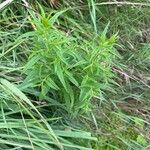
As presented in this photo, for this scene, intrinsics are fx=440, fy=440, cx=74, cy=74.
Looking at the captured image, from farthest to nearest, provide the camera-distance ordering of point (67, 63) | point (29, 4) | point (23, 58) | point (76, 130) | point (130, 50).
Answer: point (130, 50), point (29, 4), point (23, 58), point (76, 130), point (67, 63)

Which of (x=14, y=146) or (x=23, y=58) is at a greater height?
(x=23, y=58)

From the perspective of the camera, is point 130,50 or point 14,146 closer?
point 14,146

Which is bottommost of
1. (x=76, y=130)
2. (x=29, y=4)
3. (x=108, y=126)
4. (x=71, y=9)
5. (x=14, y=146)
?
(x=108, y=126)

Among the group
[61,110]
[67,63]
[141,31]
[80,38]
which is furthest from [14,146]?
[141,31]

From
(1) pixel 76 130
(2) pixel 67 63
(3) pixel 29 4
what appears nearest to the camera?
(2) pixel 67 63

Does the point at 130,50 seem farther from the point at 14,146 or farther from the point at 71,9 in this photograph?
the point at 14,146

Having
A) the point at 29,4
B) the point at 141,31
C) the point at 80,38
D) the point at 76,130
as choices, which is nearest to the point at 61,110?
the point at 76,130
